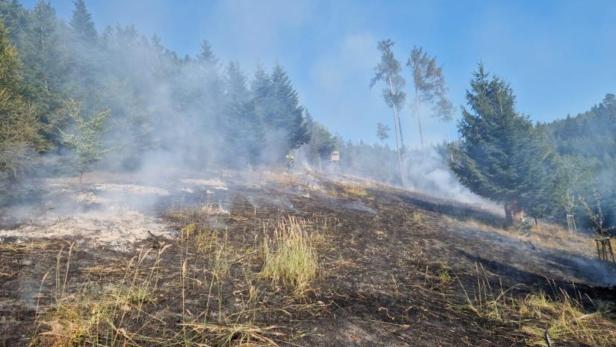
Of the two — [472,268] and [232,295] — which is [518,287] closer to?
[472,268]

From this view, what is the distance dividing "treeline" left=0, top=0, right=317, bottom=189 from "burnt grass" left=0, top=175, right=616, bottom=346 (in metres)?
4.42

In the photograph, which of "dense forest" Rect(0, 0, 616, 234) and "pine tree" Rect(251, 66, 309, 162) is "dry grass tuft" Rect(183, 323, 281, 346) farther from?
"pine tree" Rect(251, 66, 309, 162)

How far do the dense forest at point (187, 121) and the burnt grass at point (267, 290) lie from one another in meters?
3.35

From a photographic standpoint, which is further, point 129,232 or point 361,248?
point 361,248

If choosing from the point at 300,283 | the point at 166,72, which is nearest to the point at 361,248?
the point at 300,283

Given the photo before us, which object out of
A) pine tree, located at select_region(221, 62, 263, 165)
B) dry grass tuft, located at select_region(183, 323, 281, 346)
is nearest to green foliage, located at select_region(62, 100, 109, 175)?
dry grass tuft, located at select_region(183, 323, 281, 346)

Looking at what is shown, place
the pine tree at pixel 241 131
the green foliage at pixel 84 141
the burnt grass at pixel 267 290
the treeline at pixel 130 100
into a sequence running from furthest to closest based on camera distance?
1. the pine tree at pixel 241 131
2. the treeline at pixel 130 100
3. the green foliage at pixel 84 141
4. the burnt grass at pixel 267 290

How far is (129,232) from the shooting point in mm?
4445

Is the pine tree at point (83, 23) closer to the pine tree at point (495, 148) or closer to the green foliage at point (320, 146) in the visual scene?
the green foliage at point (320, 146)

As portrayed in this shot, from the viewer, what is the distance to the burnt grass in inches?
85.7

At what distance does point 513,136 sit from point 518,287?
10.0 meters

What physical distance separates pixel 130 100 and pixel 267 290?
1447 cm

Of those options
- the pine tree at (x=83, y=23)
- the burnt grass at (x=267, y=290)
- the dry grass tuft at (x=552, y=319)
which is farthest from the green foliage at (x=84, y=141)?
the pine tree at (x=83, y=23)

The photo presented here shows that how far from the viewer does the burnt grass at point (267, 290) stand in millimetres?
2176
